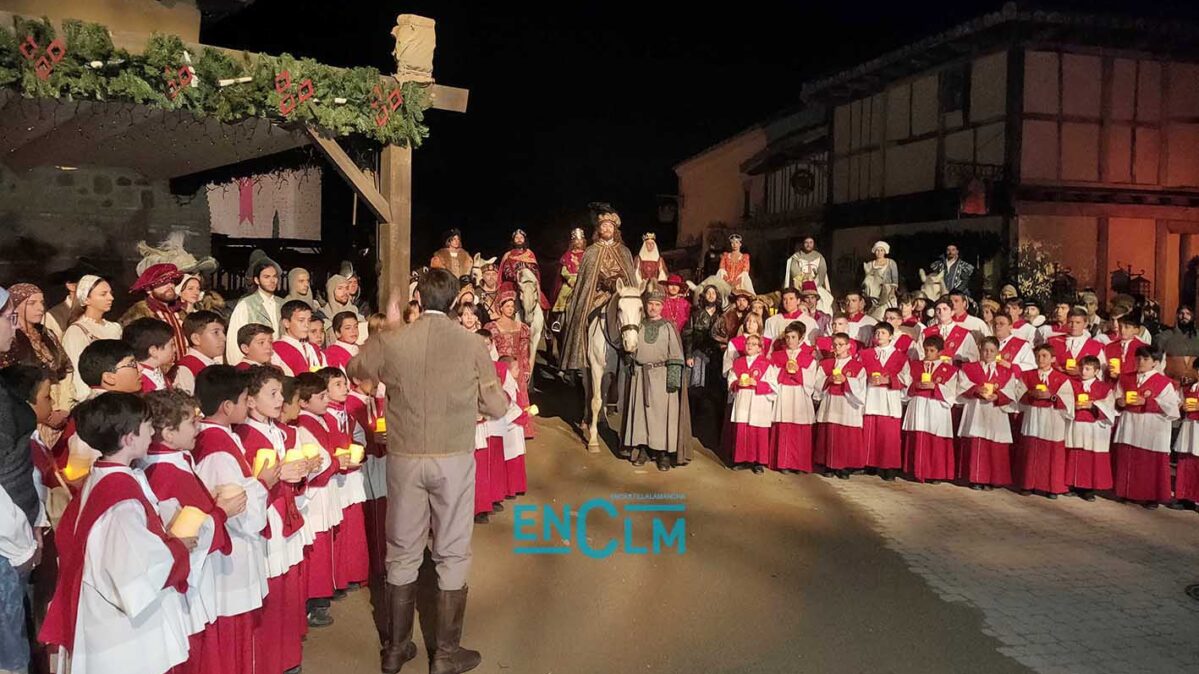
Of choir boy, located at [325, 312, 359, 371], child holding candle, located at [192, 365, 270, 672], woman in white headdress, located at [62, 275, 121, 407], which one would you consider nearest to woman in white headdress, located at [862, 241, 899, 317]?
choir boy, located at [325, 312, 359, 371]

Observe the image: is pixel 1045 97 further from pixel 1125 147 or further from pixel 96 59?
pixel 96 59

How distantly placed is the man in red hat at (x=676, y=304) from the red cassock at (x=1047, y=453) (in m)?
4.13

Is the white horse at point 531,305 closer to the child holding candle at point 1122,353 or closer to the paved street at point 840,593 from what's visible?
the paved street at point 840,593

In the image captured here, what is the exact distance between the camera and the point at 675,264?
3350 cm

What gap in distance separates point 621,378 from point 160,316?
17.2ft

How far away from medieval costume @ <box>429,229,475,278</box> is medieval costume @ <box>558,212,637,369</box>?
240 centimetres

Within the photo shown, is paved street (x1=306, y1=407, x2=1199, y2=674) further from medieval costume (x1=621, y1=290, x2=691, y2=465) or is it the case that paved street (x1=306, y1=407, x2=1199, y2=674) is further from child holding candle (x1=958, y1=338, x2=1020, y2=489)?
medieval costume (x1=621, y1=290, x2=691, y2=465)

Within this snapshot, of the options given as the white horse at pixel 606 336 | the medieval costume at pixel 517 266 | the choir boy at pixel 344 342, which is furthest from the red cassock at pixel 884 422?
the choir boy at pixel 344 342

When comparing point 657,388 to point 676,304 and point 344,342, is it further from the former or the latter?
point 344,342

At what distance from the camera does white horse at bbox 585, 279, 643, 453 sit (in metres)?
9.57

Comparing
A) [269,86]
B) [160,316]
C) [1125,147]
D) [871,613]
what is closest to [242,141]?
[269,86]

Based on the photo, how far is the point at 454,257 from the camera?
12.6 meters

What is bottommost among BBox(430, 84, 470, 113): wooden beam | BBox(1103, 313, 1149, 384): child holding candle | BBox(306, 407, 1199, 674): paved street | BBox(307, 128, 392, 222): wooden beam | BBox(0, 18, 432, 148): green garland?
BBox(306, 407, 1199, 674): paved street

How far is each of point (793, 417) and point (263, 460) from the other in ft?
21.8
